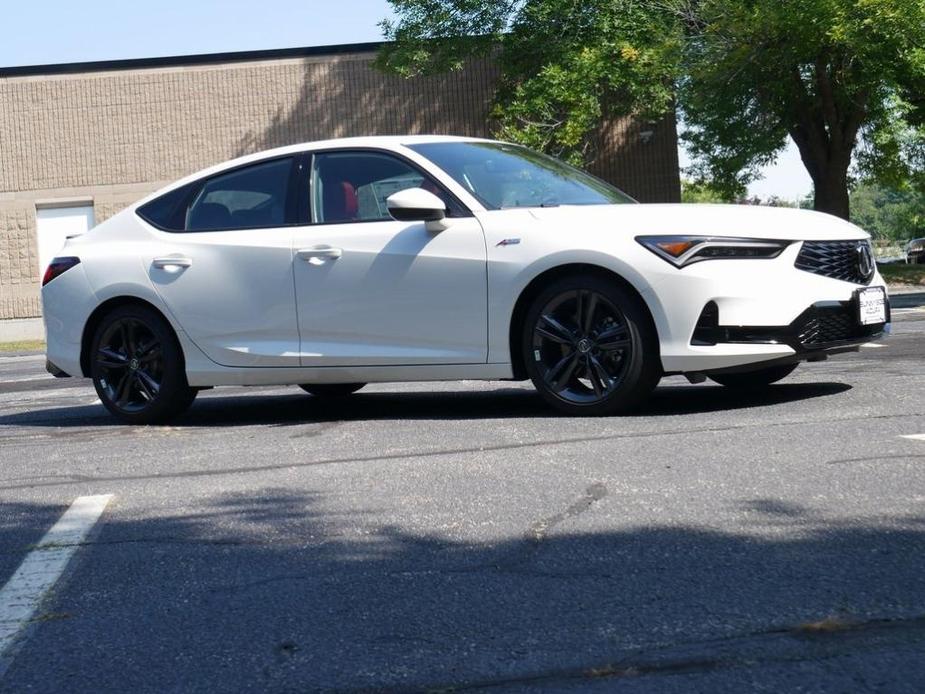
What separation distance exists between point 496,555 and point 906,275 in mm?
30344

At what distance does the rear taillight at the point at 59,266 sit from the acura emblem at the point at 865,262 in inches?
181

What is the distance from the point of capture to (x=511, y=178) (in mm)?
7551

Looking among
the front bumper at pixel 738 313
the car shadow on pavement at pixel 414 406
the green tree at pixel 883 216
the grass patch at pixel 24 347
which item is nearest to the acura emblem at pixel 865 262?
the front bumper at pixel 738 313

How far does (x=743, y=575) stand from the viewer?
12.0 feet

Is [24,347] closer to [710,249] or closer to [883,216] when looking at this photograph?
[710,249]

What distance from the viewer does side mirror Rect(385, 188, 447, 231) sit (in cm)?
707

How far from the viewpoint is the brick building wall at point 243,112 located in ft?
107

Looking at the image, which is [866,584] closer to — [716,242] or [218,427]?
[716,242]

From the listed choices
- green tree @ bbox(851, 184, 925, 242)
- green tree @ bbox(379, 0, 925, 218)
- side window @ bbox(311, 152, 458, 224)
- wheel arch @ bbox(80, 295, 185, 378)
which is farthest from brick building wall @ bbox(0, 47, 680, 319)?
green tree @ bbox(851, 184, 925, 242)

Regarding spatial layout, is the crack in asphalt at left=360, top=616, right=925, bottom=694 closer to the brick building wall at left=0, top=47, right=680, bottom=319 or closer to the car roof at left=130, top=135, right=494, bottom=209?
the car roof at left=130, top=135, right=494, bottom=209

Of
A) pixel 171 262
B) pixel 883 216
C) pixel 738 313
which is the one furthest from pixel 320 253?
pixel 883 216

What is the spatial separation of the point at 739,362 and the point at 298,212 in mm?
2714

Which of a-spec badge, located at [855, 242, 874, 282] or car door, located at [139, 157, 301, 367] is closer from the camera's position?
a-spec badge, located at [855, 242, 874, 282]

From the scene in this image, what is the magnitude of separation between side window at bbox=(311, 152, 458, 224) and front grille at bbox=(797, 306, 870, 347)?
2.14 meters
